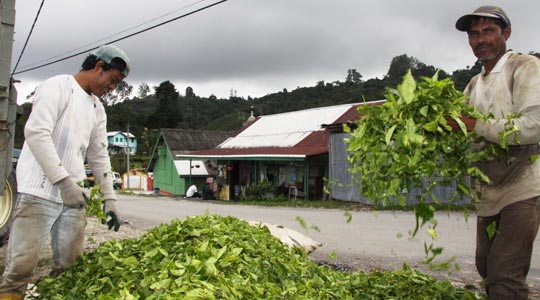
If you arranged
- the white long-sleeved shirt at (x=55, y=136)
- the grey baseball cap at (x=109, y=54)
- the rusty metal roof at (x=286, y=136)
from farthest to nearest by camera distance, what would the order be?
the rusty metal roof at (x=286, y=136) < the grey baseball cap at (x=109, y=54) < the white long-sleeved shirt at (x=55, y=136)

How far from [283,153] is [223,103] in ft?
231

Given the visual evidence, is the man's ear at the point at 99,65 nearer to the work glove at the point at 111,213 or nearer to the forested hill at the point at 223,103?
the work glove at the point at 111,213

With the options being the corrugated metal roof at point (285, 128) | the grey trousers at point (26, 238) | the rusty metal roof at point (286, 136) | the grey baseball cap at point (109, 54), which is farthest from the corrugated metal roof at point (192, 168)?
the grey trousers at point (26, 238)

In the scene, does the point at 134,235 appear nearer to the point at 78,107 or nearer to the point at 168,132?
the point at 78,107

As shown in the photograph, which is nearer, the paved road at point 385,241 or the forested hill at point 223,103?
the paved road at point 385,241

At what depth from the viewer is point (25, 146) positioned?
10.2 feet

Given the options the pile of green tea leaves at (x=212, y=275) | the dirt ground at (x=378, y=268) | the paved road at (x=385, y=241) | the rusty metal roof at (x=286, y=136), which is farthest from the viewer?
the rusty metal roof at (x=286, y=136)

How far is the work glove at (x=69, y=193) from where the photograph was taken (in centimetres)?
296

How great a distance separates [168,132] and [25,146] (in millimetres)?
30016

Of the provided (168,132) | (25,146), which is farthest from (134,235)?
(168,132)

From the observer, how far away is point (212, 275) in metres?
2.73

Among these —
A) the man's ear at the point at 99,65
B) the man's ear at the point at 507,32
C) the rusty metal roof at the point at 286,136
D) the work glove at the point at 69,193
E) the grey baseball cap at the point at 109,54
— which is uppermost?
the rusty metal roof at the point at 286,136

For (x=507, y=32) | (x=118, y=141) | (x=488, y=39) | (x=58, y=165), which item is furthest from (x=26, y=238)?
(x=118, y=141)

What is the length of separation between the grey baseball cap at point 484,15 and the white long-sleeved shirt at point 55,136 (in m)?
2.60
